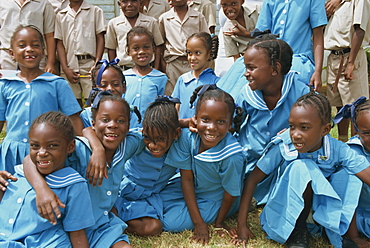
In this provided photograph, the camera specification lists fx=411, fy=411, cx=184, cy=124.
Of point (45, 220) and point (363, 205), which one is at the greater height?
point (45, 220)

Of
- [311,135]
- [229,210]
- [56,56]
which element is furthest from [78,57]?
[311,135]

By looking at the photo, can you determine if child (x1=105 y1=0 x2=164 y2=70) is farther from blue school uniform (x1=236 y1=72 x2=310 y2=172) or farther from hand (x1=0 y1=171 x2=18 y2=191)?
hand (x1=0 y1=171 x2=18 y2=191)

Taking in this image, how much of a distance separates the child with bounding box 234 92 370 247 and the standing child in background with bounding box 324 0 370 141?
1779 mm

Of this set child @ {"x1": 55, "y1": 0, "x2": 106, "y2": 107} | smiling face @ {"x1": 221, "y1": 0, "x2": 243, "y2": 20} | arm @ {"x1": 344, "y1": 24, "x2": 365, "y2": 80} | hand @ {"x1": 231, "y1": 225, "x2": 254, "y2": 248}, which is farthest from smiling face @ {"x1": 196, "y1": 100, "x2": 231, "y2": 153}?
child @ {"x1": 55, "y1": 0, "x2": 106, "y2": 107}

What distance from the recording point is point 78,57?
4520mm

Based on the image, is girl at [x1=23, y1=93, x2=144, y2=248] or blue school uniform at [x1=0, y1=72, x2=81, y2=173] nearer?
girl at [x1=23, y1=93, x2=144, y2=248]

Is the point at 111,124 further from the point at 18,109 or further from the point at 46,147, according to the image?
the point at 18,109

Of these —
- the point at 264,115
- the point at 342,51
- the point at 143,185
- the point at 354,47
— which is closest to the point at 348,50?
the point at 342,51

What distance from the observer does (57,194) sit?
2.17 m

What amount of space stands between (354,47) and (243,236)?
2.46 meters

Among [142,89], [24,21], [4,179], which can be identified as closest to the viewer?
[4,179]

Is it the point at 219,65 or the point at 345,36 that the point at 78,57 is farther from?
the point at 345,36

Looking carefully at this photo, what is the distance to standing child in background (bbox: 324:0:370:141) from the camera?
161 inches

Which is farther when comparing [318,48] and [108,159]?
[318,48]
